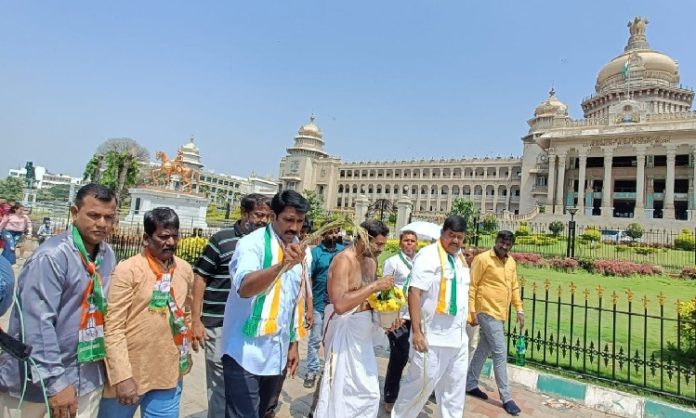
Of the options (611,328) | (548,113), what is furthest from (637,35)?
(611,328)

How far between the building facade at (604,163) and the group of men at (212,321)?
22891mm

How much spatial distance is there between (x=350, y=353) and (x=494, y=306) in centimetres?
200

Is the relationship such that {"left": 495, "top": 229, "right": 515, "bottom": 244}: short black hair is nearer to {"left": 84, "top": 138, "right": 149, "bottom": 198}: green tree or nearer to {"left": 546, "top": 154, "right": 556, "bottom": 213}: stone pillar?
{"left": 84, "top": 138, "right": 149, "bottom": 198}: green tree

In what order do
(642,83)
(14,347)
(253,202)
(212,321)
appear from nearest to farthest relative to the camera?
(14,347) → (212,321) → (253,202) → (642,83)

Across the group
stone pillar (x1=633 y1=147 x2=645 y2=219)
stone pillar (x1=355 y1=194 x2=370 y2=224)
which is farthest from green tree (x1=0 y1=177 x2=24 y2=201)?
stone pillar (x1=633 y1=147 x2=645 y2=219)

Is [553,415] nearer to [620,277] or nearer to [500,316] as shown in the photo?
[500,316]

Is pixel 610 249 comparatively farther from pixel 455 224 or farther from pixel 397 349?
pixel 455 224

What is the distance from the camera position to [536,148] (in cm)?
5059

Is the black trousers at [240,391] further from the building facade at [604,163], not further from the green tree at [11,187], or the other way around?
the green tree at [11,187]

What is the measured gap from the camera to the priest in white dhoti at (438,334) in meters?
3.21

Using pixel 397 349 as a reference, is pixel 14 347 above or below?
above

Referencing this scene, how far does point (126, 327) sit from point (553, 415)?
13.3ft

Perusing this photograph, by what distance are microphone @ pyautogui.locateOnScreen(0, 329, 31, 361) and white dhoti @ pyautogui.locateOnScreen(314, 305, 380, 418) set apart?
5.82 feet

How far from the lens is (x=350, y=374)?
280cm
